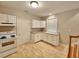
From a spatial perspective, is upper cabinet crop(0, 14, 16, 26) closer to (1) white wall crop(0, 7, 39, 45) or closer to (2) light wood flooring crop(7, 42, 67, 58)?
(1) white wall crop(0, 7, 39, 45)

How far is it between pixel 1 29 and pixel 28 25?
79.3 inches

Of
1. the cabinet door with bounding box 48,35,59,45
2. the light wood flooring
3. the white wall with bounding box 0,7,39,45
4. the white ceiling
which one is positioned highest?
the white ceiling

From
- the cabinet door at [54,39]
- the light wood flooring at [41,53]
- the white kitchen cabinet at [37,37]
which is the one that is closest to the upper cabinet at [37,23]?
the white kitchen cabinet at [37,37]

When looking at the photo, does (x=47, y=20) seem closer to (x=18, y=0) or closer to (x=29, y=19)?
(x=29, y=19)

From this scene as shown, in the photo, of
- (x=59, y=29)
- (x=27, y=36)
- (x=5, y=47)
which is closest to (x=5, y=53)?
Answer: (x=5, y=47)

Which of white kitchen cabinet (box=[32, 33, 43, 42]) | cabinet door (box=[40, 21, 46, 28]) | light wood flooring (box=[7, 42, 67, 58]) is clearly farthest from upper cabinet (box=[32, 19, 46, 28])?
light wood flooring (box=[7, 42, 67, 58])

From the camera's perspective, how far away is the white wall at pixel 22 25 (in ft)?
Result: 14.0

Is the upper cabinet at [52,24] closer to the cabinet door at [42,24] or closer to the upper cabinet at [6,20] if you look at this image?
the cabinet door at [42,24]

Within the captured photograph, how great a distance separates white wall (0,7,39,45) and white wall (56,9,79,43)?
1.99 m

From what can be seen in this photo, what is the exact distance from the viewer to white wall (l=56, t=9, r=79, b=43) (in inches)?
145

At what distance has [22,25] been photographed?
15.1ft

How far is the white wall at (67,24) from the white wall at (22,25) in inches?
78.2

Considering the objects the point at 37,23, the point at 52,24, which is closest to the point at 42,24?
the point at 37,23

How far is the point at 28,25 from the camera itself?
16.7ft
